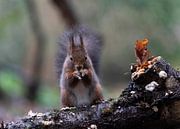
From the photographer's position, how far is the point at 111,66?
40.7ft

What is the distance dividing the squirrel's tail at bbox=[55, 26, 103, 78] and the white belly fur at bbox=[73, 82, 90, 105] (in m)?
0.34

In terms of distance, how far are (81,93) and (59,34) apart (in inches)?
38.8

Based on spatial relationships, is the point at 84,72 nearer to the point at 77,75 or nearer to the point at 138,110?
the point at 77,75

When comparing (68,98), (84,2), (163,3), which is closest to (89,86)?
(68,98)

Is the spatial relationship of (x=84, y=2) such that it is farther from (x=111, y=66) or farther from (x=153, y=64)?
(x=153, y=64)

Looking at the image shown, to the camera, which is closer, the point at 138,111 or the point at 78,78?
the point at 138,111

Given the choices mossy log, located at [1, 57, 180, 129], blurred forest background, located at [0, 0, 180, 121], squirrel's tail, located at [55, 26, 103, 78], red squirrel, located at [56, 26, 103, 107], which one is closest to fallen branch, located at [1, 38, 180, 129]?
mossy log, located at [1, 57, 180, 129]

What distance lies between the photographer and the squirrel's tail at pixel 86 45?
3.10m

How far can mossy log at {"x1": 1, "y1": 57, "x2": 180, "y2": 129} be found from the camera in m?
2.46

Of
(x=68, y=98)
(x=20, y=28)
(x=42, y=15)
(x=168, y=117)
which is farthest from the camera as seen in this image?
(x=42, y=15)

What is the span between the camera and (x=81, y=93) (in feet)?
9.25

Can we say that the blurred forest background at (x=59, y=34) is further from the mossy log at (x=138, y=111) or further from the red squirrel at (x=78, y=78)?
the mossy log at (x=138, y=111)

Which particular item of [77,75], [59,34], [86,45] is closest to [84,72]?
[77,75]

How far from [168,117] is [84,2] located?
8.51 m
